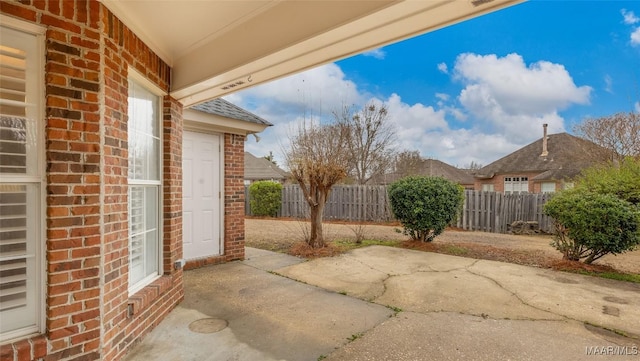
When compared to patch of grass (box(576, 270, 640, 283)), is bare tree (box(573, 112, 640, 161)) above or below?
above

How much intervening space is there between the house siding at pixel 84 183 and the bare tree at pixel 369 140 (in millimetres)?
15560

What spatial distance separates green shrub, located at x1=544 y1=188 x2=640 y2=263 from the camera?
5.19m

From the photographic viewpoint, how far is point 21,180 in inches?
76.1

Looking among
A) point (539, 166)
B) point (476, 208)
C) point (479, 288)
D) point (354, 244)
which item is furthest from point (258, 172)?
point (479, 288)

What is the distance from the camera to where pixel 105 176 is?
2.27 meters

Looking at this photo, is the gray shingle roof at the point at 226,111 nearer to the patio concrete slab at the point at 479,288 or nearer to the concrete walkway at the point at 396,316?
the concrete walkway at the point at 396,316

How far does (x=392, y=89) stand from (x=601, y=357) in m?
17.8

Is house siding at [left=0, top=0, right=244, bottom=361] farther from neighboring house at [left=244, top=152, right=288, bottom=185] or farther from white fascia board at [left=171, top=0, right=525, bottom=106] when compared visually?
neighboring house at [left=244, top=152, right=288, bottom=185]

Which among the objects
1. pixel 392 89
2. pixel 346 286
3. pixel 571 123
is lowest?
pixel 346 286

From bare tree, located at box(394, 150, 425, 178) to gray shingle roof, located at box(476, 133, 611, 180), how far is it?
7286 millimetres

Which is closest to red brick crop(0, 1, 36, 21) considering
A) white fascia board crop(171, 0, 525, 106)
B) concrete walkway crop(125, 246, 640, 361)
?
white fascia board crop(171, 0, 525, 106)

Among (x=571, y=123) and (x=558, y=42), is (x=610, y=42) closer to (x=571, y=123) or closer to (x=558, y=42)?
(x=558, y=42)

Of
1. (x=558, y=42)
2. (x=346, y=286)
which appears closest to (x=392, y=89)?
(x=558, y=42)

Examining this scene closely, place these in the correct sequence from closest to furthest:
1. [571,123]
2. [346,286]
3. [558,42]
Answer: [346,286]
[558,42]
[571,123]
